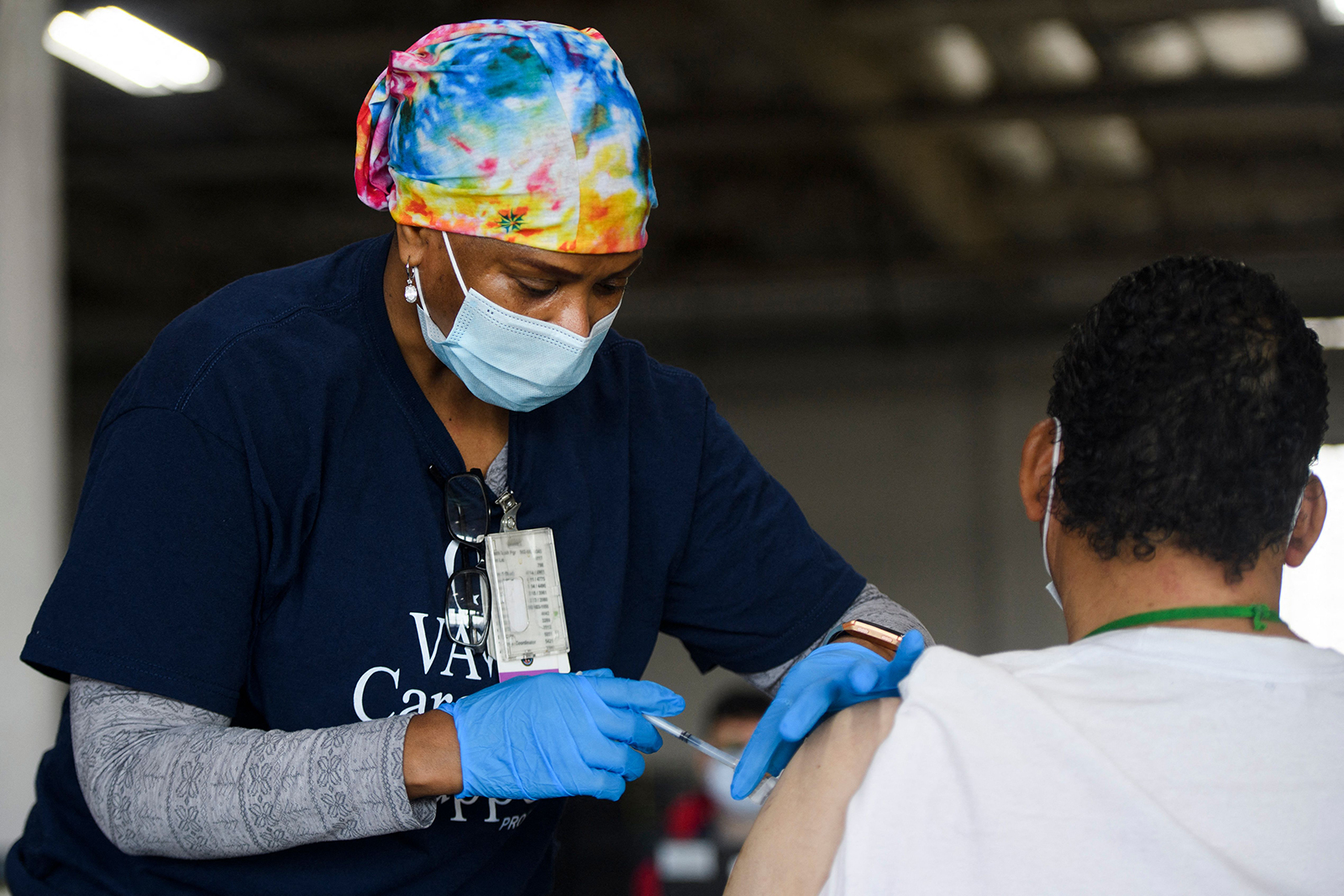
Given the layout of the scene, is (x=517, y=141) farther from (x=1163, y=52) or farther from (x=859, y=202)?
(x=859, y=202)

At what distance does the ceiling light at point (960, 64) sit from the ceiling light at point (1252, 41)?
83cm

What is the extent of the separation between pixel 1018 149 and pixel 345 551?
529 cm

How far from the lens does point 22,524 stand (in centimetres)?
254

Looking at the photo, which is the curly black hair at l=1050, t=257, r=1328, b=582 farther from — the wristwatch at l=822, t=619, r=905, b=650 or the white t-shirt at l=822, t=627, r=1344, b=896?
the wristwatch at l=822, t=619, r=905, b=650

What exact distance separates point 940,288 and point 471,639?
6.66m

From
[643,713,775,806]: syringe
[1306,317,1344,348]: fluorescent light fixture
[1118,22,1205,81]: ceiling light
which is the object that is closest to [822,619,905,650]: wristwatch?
[643,713,775,806]: syringe

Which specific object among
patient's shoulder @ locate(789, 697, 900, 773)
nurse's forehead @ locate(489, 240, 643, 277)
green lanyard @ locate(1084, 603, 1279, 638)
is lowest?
patient's shoulder @ locate(789, 697, 900, 773)

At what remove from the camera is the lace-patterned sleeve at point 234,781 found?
3.24 feet

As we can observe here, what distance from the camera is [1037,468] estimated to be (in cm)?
103

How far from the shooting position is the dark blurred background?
4465mm

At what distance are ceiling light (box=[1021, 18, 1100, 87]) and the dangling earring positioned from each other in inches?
152

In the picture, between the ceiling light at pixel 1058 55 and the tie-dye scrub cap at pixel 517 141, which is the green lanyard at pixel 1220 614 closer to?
the tie-dye scrub cap at pixel 517 141

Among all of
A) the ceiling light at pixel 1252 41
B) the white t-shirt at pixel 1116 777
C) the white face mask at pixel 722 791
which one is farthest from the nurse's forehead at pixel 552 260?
the ceiling light at pixel 1252 41

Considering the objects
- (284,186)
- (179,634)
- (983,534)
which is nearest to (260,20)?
(284,186)
